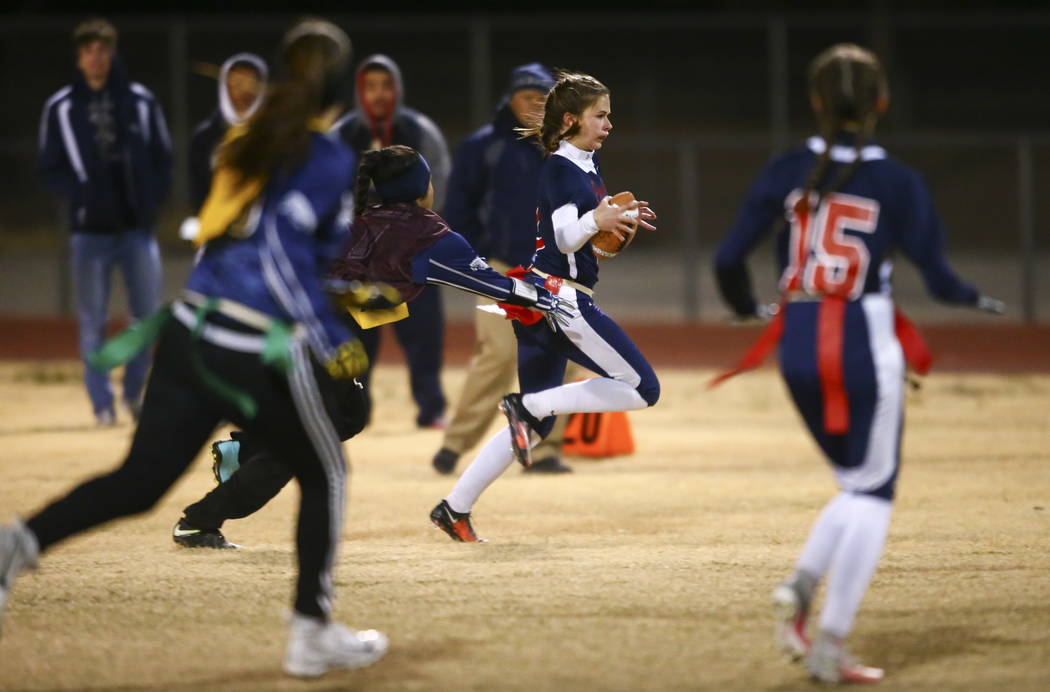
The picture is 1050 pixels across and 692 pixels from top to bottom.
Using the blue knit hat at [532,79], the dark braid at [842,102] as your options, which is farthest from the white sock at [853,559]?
the blue knit hat at [532,79]

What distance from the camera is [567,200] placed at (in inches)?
253

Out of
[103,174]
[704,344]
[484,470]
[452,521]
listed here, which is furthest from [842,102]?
[704,344]

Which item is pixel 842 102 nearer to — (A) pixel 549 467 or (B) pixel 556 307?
(B) pixel 556 307

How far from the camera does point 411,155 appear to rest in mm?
6727

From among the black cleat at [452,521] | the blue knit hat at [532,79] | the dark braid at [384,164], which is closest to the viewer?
the dark braid at [384,164]

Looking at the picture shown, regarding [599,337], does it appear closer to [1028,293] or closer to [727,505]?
[727,505]

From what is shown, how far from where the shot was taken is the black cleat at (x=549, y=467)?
30.2 feet

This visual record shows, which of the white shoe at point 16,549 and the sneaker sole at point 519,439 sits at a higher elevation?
the white shoe at point 16,549

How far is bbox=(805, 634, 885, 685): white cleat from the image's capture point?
4676 millimetres

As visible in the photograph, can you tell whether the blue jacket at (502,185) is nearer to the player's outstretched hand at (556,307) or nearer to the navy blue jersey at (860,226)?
the player's outstretched hand at (556,307)

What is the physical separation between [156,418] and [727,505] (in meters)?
4.04

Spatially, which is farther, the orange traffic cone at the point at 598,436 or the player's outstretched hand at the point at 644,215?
the orange traffic cone at the point at 598,436

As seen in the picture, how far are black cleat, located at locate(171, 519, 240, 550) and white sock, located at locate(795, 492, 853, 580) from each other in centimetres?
303

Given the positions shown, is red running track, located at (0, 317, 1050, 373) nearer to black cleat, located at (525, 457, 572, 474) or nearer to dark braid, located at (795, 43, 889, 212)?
black cleat, located at (525, 457, 572, 474)
